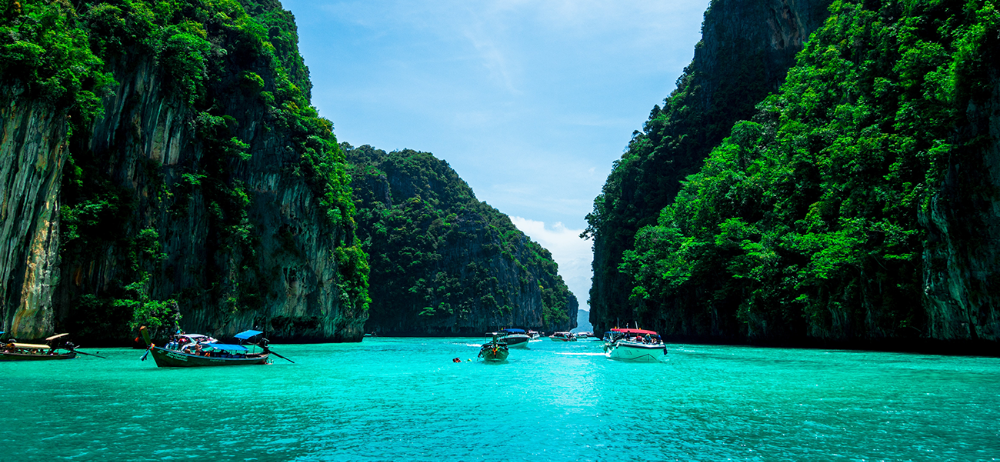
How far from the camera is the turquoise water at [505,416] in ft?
32.2

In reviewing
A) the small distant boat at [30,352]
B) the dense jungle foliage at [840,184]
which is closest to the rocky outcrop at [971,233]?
the dense jungle foliage at [840,184]

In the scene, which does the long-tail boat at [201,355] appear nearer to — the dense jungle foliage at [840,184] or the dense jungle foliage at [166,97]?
the dense jungle foliage at [166,97]

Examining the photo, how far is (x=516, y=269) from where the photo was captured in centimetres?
13738

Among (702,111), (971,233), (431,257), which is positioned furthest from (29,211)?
(431,257)

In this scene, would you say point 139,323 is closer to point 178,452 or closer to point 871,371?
point 178,452

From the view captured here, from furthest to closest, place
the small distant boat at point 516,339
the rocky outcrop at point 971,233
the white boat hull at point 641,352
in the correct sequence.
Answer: the small distant boat at point 516,339
the white boat hull at point 641,352
the rocky outcrop at point 971,233

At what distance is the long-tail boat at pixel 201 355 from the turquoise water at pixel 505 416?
208cm

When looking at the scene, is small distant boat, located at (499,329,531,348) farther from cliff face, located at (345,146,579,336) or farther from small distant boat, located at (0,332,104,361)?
cliff face, located at (345,146,579,336)

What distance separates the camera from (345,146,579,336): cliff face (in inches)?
4715

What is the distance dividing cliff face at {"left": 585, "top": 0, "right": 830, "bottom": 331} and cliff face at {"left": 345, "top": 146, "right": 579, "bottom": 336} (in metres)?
42.0

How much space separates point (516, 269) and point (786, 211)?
9624 centimetres

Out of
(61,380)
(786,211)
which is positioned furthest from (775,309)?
(61,380)

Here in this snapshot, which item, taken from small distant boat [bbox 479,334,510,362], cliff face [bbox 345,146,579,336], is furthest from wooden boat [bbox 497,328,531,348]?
cliff face [bbox 345,146,579,336]

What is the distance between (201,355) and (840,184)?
130ft
